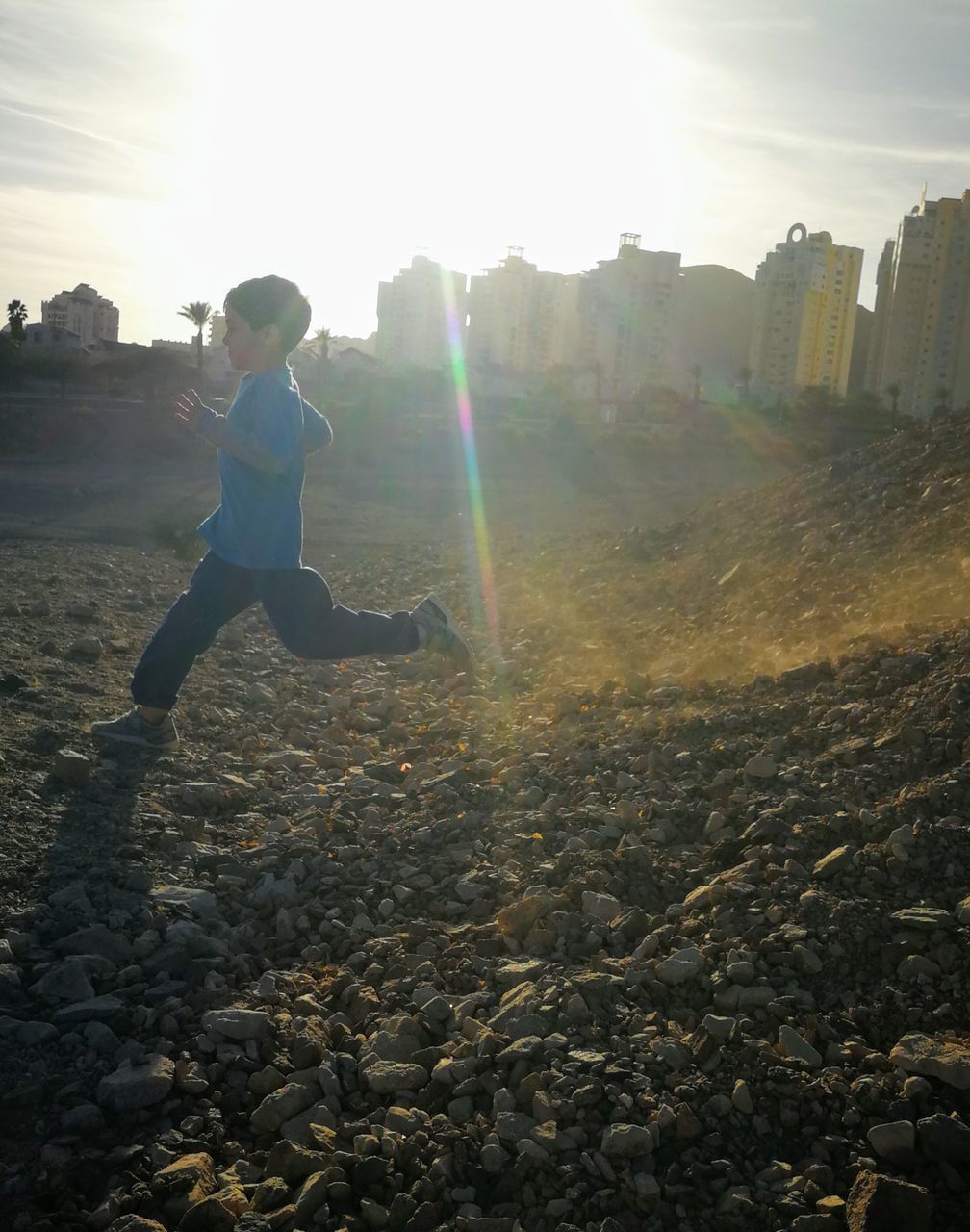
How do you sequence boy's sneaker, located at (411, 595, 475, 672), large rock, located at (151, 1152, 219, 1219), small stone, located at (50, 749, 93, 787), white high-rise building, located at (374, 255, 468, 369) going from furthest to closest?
white high-rise building, located at (374, 255, 468, 369) < boy's sneaker, located at (411, 595, 475, 672) < small stone, located at (50, 749, 93, 787) < large rock, located at (151, 1152, 219, 1219)

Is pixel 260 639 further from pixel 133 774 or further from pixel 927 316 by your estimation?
pixel 927 316

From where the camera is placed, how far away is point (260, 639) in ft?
23.8

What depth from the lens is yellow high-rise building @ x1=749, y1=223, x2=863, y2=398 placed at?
175 ft

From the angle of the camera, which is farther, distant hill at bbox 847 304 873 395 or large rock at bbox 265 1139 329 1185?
distant hill at bbox 847 304 873 395

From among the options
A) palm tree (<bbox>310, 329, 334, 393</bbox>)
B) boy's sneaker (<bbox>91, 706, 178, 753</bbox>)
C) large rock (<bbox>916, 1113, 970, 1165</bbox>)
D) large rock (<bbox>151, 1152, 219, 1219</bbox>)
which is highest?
palm tree (<bbox>310, 329, 334, 393</bbox>)

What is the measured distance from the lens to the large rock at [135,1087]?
2.20 metres

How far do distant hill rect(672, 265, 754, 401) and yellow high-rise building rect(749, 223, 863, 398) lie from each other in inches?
103

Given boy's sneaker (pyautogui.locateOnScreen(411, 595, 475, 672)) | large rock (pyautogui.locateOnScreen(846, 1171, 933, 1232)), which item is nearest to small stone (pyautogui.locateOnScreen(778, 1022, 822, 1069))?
large rock (pyautogui.locateOnScreen(846, 1171, 933, 1232))

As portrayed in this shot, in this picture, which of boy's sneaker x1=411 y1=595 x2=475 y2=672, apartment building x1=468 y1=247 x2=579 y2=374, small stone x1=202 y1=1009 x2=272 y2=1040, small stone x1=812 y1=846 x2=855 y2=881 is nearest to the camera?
small stone x1=202 y1=1009 x2=272 y2=1040

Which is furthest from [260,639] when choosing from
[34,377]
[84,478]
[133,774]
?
[34,377]

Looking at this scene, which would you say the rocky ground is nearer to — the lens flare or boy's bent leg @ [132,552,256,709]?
boy's bent leg @ [132,552,256,709]

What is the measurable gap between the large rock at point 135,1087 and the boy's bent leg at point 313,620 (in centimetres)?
209

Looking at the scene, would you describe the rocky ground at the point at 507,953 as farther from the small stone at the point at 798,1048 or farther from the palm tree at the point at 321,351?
the palm tree at the point at 321,351

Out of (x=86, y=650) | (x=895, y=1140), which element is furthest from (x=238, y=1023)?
(x=86, y=650)
